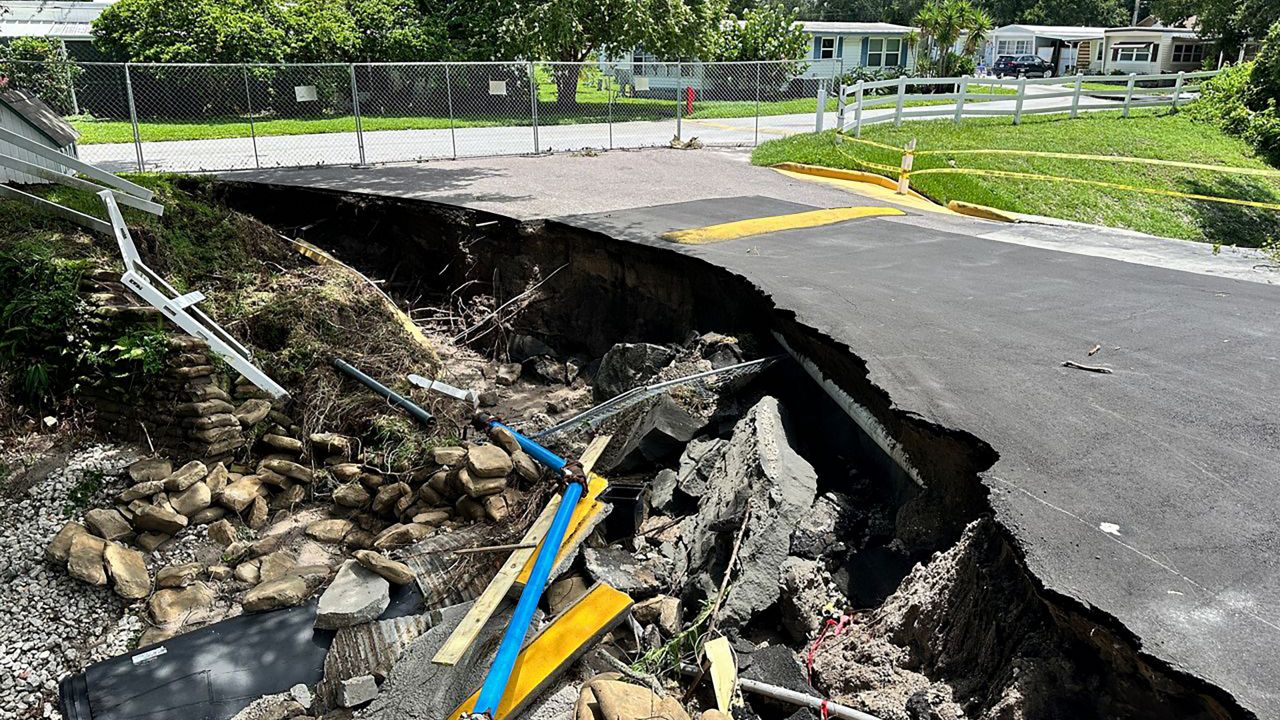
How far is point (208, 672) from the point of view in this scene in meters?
5.18

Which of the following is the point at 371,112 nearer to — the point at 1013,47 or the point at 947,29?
the point at 947,29

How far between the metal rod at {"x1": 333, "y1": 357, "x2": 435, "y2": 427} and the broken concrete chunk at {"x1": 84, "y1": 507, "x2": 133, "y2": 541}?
87.8 inches

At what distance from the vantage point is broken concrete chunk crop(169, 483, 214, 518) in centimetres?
671

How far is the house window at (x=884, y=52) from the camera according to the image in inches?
1950

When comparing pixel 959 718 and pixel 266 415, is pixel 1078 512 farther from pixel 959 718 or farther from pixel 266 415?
pixel 266 415

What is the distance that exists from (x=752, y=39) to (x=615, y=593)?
33650mm

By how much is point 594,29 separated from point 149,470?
24605 mm

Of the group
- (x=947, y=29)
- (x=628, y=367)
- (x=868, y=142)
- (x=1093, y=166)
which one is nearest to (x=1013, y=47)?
(x=947, y=29)

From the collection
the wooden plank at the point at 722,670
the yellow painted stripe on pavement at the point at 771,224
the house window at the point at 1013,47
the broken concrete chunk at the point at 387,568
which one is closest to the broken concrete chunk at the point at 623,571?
the wooden plank at the point at 722,670

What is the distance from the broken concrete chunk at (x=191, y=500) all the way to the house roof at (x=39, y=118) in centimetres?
604

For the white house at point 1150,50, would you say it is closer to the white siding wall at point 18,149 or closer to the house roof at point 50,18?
the house roof at point 50,18

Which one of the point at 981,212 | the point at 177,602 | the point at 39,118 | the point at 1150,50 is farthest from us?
the point at 1150,50

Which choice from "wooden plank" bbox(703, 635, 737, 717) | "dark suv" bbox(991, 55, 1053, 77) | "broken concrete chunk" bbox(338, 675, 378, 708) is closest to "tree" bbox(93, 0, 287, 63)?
"broken concrete chunk" bbox(338, 675, 378, 708)

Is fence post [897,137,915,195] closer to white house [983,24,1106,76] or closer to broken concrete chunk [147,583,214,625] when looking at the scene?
broken concrete chunk [147,583,214,625]
